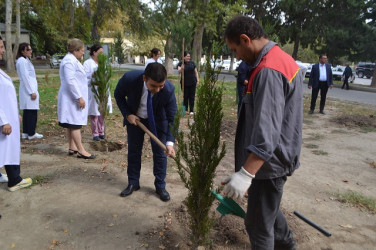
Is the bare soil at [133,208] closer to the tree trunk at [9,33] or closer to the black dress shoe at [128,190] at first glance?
the black dress shoe at [128,190]

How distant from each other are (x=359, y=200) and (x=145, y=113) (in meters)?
2.96

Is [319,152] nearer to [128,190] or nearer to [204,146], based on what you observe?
[128,190]

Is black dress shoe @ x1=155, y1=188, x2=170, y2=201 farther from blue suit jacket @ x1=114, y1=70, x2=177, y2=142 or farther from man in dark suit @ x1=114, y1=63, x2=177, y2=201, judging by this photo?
blue suit jacket @ x1=114, y1=70, x2=177, y2=142

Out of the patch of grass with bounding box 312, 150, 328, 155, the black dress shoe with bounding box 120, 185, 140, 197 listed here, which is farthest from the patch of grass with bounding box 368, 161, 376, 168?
the black dress shoe with bounding box 120, 185, 140, 197

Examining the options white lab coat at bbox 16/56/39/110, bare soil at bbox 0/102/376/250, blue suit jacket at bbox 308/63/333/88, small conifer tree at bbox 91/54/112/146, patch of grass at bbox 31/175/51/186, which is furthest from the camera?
blue suit jacket at bbox 308/63/333/88

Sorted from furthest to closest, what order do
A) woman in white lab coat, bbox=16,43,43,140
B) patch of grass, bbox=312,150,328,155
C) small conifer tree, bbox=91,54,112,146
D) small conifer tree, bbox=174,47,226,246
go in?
patch of grass, bbox=312,150,328,155
woman in white lab coat, bbox=16,43,43,140
small conifer tree, bbox=91,54,112,146
small conifer tree, bbox=174,47,226,246

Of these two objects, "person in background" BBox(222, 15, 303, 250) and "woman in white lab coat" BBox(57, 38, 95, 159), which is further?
"woman in white lab coat" BBox(57, 38, 95, 159)

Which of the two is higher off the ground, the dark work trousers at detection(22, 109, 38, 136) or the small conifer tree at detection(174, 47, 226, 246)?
the small conifer tree at detection(174, 47, 226, 246)

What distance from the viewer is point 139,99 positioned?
3.35 m

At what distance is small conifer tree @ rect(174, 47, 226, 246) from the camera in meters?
2.25

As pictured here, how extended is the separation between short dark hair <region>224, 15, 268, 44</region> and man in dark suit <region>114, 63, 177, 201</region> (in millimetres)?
1268

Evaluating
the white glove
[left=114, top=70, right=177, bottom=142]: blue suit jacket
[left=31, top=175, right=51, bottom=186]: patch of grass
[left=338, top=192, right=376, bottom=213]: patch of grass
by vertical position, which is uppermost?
[left=114, top=70, right=177, bottom=142]: blue suit jacket

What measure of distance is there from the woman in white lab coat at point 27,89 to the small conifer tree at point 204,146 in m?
4.30

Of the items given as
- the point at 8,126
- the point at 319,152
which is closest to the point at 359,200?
the point at 319,152
